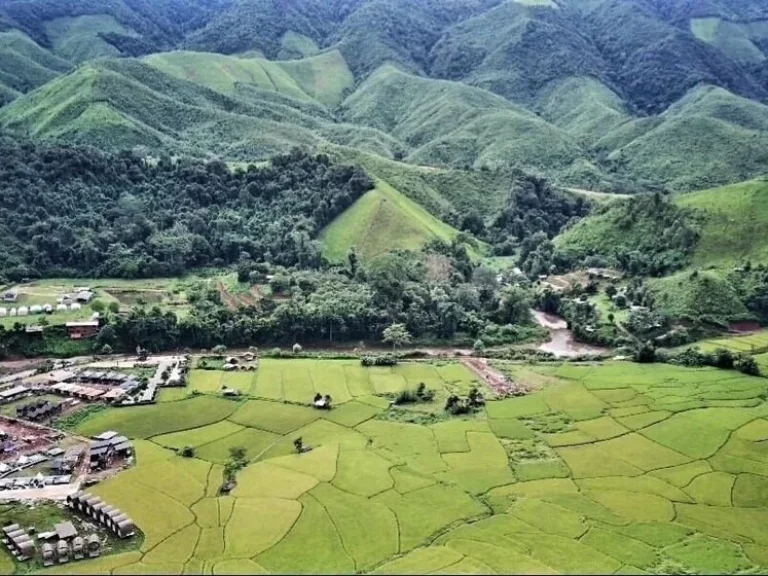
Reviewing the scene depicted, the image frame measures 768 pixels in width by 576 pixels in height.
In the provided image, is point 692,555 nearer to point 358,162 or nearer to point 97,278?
point 97,278

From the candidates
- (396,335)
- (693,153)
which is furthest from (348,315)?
(693,153)

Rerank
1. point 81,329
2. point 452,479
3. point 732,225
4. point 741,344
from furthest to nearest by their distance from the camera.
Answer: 1. point 732,225
2. point 741,344
3. point 81,329
4. point 452,479

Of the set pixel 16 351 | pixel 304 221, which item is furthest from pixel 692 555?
pixel 304 221

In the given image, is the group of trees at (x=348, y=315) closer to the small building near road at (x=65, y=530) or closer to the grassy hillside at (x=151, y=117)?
the small building near road at (x=65, y=530)

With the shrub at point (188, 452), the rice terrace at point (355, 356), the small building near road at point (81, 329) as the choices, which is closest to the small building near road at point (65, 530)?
the rice terrace at point (355, 356)

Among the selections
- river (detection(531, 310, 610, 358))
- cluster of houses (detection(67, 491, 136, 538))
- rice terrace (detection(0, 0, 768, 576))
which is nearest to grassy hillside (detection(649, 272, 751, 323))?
rice terrace (detection(0, 0, 768, 576))

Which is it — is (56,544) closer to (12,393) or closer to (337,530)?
(337,530)
